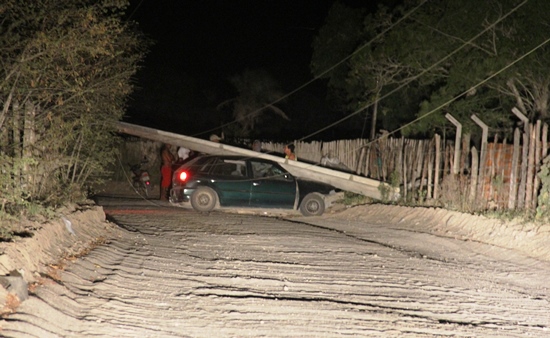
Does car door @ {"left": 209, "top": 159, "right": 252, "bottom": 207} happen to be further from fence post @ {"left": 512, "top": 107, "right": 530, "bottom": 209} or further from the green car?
fence post @ {"left": 512, "top": 107, "right": 530, "bottom": 209}

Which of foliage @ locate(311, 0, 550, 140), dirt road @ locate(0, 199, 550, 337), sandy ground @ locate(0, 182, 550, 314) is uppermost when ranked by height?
foliage @ locate(311, 0, 550, 140)

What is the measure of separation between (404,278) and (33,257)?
4.54 metres

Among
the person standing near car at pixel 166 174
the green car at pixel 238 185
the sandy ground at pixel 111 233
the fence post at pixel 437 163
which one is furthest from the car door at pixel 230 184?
the fence post at pixel 437 163

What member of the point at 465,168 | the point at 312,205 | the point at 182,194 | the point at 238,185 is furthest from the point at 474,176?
the point at 182,194

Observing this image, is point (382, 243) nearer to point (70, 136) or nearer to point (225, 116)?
point (70, 136)

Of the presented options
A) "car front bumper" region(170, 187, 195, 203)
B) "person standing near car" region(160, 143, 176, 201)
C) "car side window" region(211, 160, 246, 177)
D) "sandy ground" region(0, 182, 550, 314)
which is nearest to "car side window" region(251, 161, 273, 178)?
"car side window" region(211, 160, 246, 177)

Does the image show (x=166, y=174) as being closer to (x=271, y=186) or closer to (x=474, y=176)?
(x=271, y=186)

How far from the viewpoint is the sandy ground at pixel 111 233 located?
253 inches

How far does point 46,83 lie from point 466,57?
12321mm

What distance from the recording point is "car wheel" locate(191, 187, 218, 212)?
15.9 m

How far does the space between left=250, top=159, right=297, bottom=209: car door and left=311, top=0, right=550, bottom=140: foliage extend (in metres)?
4.42

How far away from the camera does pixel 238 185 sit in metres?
16.0

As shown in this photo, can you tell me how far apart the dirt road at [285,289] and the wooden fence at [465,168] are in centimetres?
228

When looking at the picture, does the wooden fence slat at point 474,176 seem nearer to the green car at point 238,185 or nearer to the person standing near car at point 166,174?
the green car at point 238,185
